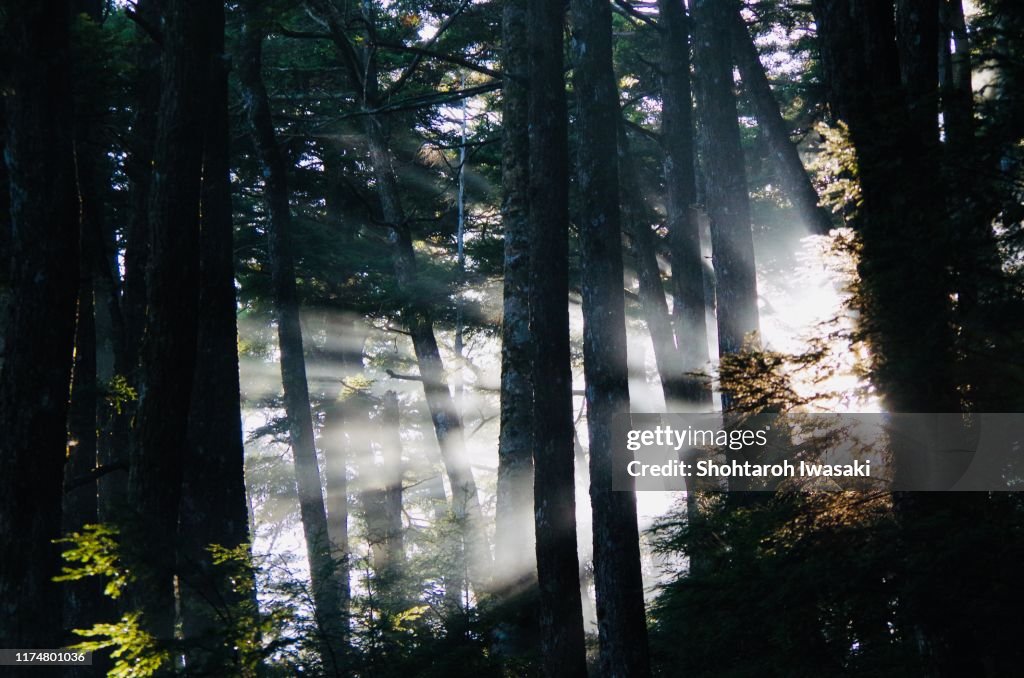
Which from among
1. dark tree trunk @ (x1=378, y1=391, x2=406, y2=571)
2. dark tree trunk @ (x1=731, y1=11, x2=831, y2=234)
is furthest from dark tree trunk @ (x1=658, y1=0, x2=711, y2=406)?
dark tree trunk @ (x1=378, y1=391, x2=406, y2=571)

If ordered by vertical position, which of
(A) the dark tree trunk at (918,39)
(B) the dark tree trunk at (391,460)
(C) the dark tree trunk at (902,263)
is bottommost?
(B) the dark tree trunk at (391,460)

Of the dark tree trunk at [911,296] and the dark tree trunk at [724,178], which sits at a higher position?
the dark tree trunk at [724,178]

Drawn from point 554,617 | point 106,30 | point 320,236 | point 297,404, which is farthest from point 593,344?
point 320,236

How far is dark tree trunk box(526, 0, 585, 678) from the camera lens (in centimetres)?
1005

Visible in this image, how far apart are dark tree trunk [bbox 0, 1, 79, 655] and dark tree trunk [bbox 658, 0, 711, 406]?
11.0 m

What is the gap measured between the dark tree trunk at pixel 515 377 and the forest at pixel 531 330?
48 mm

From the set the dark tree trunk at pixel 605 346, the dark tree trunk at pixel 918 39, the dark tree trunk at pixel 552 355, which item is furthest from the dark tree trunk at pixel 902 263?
the dark tree trunk at pixel 552 355

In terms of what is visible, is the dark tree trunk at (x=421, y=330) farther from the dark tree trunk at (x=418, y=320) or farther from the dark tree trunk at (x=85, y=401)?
the dark tree trunk at (x=85, y=401)

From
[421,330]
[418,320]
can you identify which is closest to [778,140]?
[418,320]

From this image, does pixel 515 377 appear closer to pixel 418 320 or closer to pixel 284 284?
pixel 418 320

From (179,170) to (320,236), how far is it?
1277cm

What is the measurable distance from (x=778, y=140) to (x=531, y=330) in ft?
23.1

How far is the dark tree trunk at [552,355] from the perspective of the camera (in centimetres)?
1005

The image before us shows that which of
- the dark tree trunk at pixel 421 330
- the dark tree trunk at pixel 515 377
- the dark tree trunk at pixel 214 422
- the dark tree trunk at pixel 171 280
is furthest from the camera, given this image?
the dark tree trunk at pixel 421 330
